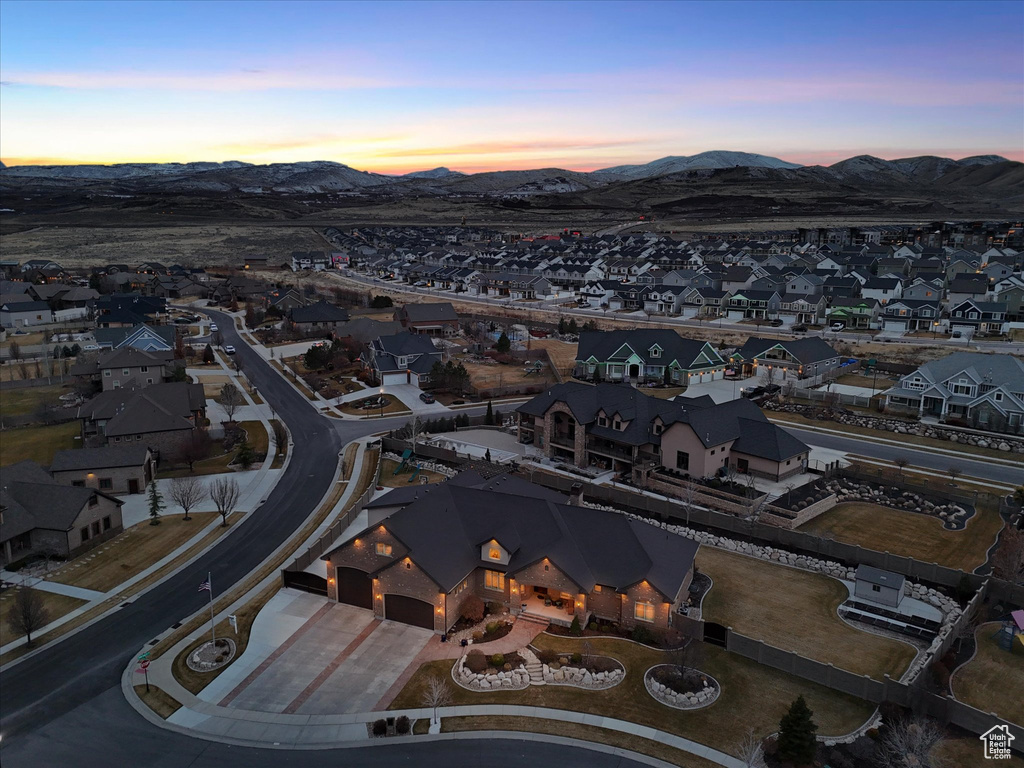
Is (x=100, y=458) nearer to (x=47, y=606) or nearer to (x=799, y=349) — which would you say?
(x=47, y=606)

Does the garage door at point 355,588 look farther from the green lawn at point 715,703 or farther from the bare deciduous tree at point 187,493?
the bare deciduous tree at point 187,493

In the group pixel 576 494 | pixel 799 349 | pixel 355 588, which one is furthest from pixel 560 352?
pixel 355 588

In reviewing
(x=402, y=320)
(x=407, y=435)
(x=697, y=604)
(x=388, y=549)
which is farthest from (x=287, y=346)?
(x=697, y=604)

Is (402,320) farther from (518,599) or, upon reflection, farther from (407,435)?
(518,599)

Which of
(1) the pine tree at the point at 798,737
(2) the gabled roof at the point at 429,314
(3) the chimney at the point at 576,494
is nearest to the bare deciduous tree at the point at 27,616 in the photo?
(3) the chimney at the point at 576,494

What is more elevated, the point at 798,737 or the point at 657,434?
the point at 657,434
